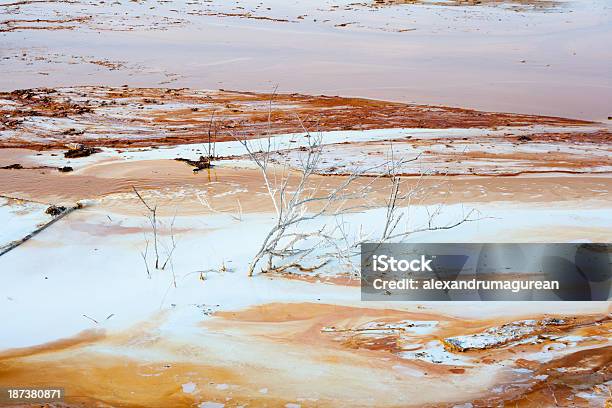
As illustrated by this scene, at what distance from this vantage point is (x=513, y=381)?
3.81m

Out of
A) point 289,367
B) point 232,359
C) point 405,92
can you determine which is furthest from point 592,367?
point 405,92

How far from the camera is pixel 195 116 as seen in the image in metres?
10.5

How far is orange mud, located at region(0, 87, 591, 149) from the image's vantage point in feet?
30.9

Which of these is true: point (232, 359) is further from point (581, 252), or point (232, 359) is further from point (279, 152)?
point (279, 152)

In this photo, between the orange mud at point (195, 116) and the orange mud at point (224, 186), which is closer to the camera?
the orange mud at point (224, 186)

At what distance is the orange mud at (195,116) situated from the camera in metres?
9.42

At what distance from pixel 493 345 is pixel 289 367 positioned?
1.22 m

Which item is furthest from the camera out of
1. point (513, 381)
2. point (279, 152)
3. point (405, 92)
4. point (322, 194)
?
point (405, 92)

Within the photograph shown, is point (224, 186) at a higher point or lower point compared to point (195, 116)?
lower

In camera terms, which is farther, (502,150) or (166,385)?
(502,150)

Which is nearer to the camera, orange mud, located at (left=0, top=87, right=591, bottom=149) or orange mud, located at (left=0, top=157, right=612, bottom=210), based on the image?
orange mud, located at (left=0, top=157, right=612, bottom=210)

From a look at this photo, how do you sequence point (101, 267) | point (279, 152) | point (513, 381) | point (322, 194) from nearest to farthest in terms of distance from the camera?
1. point (513, 381)
2. point (101, 267)
3. point (322, 194)
4. point (279, 152)

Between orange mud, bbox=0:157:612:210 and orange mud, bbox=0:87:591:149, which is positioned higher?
orange mud, bbox=0:87:591:149

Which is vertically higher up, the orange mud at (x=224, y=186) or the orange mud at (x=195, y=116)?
the orange mud at (x=195, y=116)
